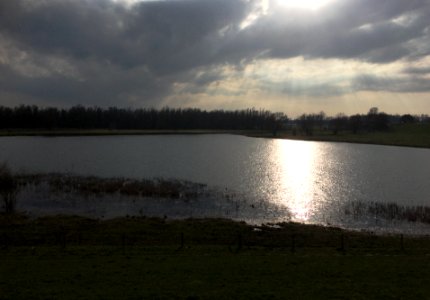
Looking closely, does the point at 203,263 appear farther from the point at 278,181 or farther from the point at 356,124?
the point at 356,124

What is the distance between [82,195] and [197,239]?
2038 cm

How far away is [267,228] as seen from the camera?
29.3 meters

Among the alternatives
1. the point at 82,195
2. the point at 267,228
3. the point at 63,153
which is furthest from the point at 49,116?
the point at 267,228

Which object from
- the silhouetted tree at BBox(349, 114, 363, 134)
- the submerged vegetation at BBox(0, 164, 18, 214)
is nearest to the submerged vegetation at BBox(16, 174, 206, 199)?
the submerged vegetation at BBox(0, 164, 18, 214)

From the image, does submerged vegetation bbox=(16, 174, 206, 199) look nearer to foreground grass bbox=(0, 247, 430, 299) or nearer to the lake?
the lake

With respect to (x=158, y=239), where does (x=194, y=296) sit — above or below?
above

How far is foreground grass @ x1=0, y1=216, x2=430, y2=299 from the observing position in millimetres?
13961

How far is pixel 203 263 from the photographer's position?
59.0 ft

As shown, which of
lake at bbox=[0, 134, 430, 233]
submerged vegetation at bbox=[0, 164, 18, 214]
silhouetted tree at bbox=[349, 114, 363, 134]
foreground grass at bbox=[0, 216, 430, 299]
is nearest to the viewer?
foreground grass at bbox=[0, 216, 430, 299]

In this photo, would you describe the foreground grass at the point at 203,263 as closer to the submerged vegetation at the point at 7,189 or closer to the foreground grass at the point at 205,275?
the foreground grass at the point at 205,275

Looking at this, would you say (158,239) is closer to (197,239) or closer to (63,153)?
(197,239)

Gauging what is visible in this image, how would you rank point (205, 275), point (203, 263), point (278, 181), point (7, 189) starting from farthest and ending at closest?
point (278, 181), point (7, 189), point (203, 263), point (205, 275)

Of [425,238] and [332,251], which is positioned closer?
[332,251]

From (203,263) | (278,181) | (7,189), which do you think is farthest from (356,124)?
(203,263)
